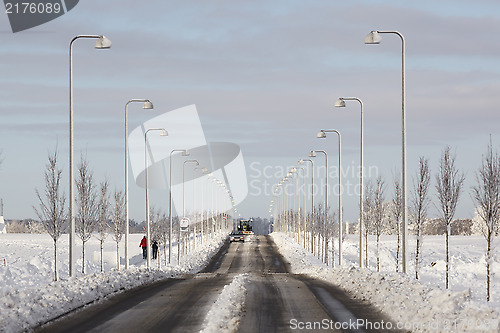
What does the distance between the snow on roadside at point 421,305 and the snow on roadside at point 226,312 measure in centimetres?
399

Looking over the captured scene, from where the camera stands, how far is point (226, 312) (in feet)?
65.6

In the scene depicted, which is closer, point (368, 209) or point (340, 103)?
point (340, 103)

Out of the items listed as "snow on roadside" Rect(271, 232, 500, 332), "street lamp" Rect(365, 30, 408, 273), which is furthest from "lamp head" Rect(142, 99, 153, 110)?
"snow on roadside" Rect(271, 232, 500, 332)

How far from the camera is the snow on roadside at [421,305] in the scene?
50.4 feet

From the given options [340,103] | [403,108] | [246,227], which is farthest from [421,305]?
[246,227]

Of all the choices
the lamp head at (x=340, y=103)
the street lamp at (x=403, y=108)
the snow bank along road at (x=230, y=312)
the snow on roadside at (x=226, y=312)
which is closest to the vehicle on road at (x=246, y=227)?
the lamp head at (x=340, y=103)

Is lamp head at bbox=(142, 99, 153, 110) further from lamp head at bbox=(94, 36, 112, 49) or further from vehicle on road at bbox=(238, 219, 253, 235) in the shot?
vehicle on road at bbox=(238, 219, 253, 235)

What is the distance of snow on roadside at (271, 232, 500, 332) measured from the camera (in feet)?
50.4

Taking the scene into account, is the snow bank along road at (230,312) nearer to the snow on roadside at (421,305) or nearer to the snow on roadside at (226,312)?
the snow on roadside at (226,312)

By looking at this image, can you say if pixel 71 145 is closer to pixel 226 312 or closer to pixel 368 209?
pixel 226 312

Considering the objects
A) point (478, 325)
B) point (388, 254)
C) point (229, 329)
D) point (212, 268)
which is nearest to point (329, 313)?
point (229, 329)

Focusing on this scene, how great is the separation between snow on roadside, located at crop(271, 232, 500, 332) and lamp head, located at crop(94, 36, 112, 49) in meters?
12.7

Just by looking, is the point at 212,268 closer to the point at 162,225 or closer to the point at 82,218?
the point at 162,225

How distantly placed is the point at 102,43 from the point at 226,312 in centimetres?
1238
